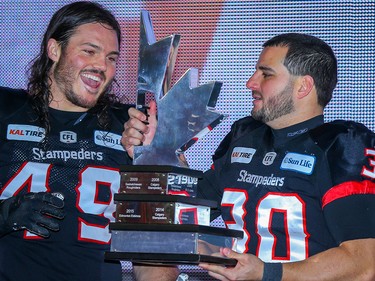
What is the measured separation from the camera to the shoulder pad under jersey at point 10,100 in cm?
284

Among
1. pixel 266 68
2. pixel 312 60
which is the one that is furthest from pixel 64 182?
pixel 312 60

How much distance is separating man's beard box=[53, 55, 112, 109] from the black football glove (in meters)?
0.37

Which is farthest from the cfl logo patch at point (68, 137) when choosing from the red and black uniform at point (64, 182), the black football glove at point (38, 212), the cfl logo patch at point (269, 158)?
the cfl logo patch at point (269, 158)

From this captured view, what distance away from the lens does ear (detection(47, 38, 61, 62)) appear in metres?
2.93

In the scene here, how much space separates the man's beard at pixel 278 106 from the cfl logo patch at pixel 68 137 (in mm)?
585

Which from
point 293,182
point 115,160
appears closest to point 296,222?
point 293,182

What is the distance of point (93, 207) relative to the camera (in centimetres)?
273

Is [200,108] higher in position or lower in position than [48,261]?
higher

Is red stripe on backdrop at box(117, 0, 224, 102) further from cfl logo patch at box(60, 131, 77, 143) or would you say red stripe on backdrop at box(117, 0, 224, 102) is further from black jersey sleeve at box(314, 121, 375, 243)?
black jersey sleeve at box(314, 121, 375, 243)

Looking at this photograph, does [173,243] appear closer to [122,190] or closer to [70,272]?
[122,190]

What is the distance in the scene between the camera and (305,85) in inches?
108

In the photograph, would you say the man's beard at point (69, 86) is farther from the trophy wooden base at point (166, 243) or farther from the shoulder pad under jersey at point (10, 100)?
the trophy wooden base at point (166, 243)

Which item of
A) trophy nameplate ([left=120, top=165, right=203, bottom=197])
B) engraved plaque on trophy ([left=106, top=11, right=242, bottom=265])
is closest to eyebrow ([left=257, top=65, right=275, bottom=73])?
engraved plaque on trophy ([left=106, top=11, right=242, bottom=265])

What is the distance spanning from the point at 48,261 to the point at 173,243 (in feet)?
1.94
